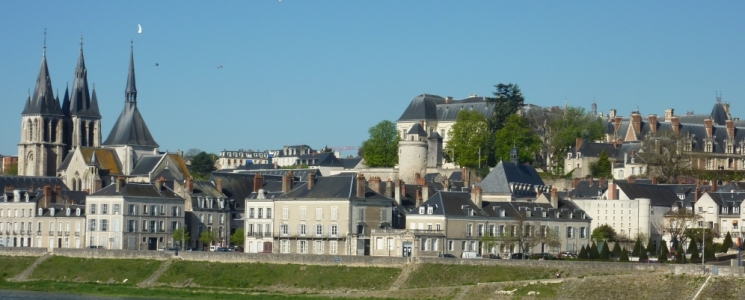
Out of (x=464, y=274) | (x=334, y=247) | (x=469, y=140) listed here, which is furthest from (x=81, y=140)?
(x=464, y=274)

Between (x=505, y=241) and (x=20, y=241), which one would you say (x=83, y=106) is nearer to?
(x=20, y=241)

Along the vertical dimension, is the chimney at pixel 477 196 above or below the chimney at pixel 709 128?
below

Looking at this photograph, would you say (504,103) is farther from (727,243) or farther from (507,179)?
(727,243)

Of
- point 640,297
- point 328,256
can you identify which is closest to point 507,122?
point 328,256

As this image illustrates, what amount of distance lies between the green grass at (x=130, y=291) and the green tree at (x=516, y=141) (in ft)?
148

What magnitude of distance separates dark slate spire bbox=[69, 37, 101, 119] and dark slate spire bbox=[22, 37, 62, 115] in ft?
6.59

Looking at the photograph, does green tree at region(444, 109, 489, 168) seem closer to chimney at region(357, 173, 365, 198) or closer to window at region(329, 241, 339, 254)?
chimney at region(357, 173, 365, 198)

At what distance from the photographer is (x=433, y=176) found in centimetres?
10538

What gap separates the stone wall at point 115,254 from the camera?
253ft

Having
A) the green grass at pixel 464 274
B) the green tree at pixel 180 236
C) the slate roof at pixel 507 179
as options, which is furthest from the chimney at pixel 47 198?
the green grass at pixel 464 274

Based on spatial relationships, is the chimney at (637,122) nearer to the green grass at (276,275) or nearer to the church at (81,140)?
the church at (81,140)

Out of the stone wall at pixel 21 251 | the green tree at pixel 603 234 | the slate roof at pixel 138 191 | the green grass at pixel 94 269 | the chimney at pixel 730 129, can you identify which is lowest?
the green grass at pixel 94 269

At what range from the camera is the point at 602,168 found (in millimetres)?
107188

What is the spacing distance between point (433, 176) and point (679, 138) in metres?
18.9
